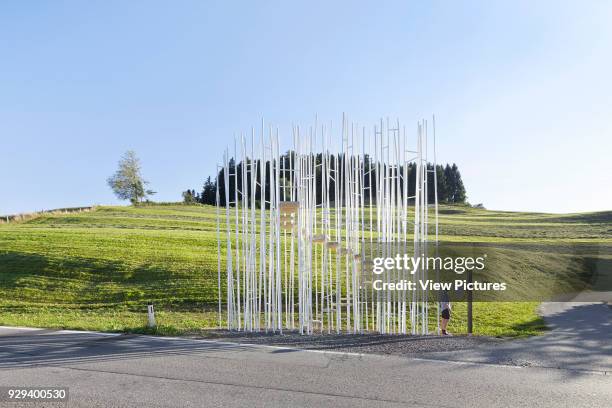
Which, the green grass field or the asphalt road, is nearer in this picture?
the asphalt road

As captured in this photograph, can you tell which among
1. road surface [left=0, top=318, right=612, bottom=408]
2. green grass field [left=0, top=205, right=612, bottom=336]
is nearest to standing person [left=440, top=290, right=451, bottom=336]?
green grass field [left=0, top=205, right=612, bottom=336]

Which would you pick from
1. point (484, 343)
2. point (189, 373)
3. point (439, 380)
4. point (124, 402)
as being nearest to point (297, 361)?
point (189, 373)

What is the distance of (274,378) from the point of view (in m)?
7.38

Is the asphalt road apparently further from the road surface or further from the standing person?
the standing person

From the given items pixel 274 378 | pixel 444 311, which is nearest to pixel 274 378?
pixel 274 378

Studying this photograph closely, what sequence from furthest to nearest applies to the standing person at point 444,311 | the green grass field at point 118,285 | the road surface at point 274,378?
the green grass field at point 118,285 < the standing person at point 444,311 < the road surface at point 274,378

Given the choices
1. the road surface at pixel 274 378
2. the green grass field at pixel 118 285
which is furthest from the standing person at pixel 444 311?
the road surface at pixel 274 378

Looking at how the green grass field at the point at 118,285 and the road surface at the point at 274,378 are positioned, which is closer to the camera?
the road surface at the point at 274,378

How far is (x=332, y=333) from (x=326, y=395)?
13.6 ft

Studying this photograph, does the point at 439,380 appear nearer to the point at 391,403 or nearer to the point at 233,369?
the point at 391,403

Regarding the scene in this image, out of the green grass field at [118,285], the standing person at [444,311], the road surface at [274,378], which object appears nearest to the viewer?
the road surface at [274,378]

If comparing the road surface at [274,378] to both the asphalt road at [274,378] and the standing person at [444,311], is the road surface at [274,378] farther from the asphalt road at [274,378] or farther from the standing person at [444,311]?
the standing person at [444,311]

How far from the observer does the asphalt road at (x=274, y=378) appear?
6531 mm

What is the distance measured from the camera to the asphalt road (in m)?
6.53
